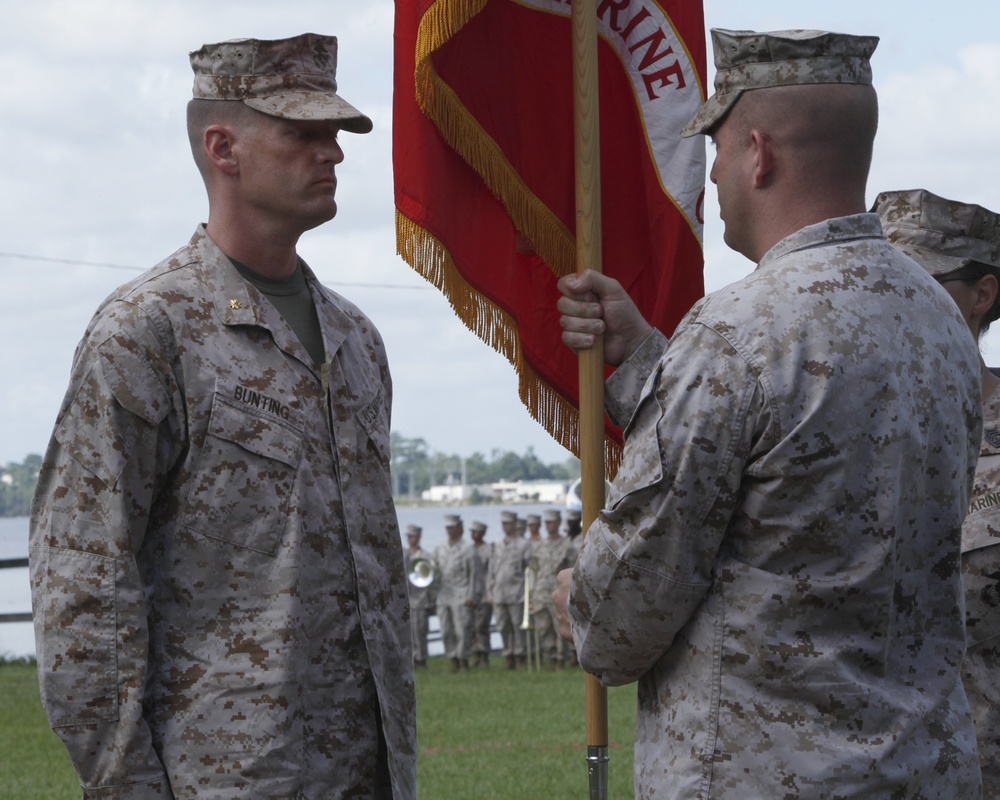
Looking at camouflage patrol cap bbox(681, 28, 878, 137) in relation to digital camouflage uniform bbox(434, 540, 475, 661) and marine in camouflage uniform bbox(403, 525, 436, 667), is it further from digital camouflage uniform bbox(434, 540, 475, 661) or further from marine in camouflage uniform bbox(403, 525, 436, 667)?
digital camouflage uniform bbox(434, 540, 475, 661)

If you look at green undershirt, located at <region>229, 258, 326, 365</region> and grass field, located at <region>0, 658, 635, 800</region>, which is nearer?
green undershirt, located at <region>229, 258, 326, 365</region>

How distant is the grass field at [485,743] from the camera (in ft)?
35.4

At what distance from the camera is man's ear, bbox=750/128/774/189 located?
2.72 metres

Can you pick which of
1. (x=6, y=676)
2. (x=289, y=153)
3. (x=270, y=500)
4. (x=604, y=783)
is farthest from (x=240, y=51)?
(x=6, y=676)

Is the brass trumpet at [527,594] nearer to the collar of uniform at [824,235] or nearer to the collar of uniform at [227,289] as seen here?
the collar of uniform at [227,289]

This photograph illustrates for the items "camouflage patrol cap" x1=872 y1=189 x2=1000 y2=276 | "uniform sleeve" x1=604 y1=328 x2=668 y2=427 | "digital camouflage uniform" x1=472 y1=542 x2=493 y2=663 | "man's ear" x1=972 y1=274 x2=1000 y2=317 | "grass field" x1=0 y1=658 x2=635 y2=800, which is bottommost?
"grass field" x1=0 y1=658 x2=635 y2=800

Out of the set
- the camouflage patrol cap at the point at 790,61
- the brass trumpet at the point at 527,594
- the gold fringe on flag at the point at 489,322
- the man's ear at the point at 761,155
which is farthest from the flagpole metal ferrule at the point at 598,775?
the brass trumpet at the point at 527,594

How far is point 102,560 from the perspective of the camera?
2.97 m

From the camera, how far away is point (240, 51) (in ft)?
11.2

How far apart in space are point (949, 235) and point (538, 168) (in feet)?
3.85

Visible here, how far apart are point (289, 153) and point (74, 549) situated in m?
1.08

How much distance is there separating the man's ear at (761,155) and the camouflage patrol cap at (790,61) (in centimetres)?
10

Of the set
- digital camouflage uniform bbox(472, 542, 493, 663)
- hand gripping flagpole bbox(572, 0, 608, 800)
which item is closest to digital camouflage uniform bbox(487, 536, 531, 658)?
digital camouflage uniform bbox(472, 542, 493, 663)

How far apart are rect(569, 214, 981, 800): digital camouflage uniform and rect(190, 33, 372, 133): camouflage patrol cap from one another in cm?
121
